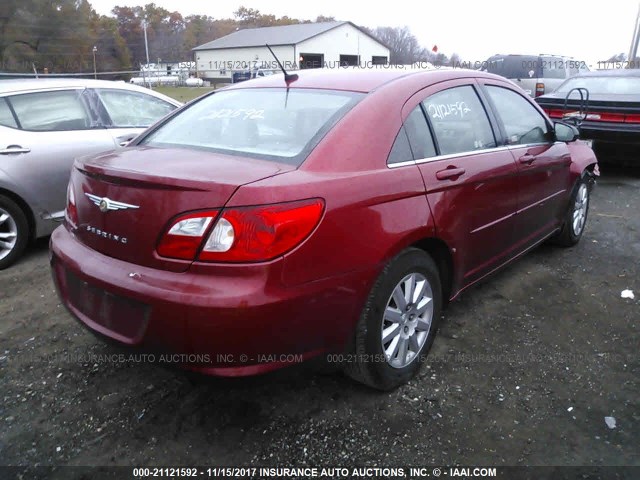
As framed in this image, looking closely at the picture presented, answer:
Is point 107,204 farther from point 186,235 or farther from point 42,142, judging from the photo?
point 42,142

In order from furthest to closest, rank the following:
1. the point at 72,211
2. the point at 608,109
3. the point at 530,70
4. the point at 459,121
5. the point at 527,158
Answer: the point at 530,70, the point at 608,109, the point at 527,158, the point at 459,121, the point at 72,211

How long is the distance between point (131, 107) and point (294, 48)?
5782 centimetres

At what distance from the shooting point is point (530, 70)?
14336mm

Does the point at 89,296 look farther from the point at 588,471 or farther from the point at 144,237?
the point at 588,471

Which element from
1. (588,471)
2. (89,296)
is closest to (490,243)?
(588,471)

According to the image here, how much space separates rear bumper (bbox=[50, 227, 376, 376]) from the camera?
76.4 inches

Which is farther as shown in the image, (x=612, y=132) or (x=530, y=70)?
(x=530, y=70)

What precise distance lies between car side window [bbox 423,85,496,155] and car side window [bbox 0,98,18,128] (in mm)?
3567

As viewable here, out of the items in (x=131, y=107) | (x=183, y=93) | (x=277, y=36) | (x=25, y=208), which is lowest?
(x=25, y=208)

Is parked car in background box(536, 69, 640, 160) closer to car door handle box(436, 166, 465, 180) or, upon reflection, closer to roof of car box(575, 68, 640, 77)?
roof of car box(575, 68, 640, 77)

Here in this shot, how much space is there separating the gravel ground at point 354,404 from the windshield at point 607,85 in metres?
5.83

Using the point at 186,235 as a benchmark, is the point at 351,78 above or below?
above

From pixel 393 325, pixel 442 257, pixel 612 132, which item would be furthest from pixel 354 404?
pixel 612 132

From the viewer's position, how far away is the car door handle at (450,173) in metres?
2.71
